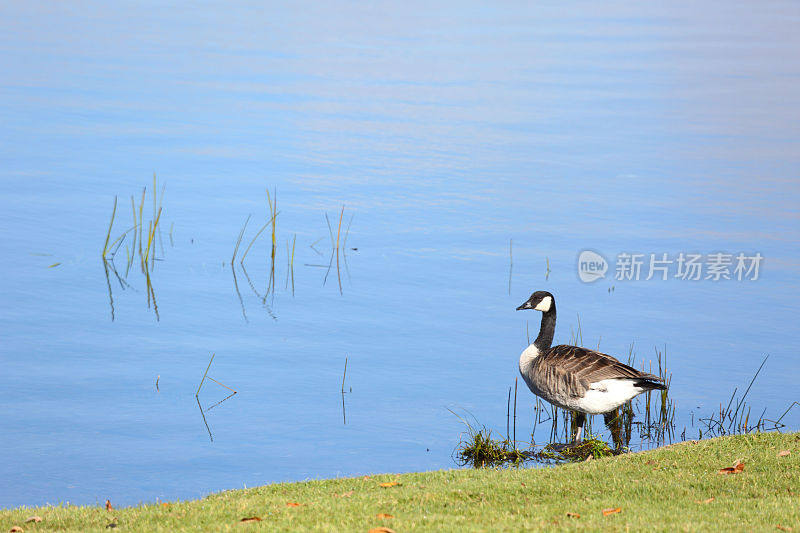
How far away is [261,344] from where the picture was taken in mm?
15172

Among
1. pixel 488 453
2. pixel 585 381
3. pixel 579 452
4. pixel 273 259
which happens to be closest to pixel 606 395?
pixel 585 381

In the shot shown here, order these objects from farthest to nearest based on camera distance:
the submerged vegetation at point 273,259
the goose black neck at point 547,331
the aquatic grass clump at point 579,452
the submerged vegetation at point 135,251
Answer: the submerged vegetation at point 135,251, the submerged vegetation at point 273,259, the goose black neck at point 547,331, the aquatic grass clump at point 579,452

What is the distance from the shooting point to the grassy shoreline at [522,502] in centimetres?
749

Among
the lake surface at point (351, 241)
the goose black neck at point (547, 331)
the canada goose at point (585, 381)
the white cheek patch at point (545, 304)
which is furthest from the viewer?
the white cheek patch at point (545, 304)

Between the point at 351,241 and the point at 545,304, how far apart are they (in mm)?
6909

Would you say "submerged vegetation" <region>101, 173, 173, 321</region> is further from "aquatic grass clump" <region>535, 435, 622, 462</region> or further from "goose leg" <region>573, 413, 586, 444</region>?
"aquatic grass clump" <region>535, 435, 622, 462</region>

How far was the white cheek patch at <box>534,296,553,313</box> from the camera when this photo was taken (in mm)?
13156

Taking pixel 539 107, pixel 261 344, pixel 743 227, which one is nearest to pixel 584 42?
pixel 539 107

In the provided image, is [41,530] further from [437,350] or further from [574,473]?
[437,350]

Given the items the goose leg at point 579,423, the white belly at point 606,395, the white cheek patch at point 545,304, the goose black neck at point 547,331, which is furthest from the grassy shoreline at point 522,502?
the white cheek patch at point 545,304

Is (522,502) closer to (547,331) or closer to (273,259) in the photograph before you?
(547,331)

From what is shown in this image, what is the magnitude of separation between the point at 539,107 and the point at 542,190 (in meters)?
8.18

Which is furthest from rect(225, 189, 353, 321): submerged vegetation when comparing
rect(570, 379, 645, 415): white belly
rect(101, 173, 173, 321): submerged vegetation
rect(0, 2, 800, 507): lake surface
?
rect(570, 379, 645, 415): white belly

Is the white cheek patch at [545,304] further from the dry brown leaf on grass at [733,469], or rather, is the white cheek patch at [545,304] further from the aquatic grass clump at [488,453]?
the dry brown leaf on grass at [733,469]
